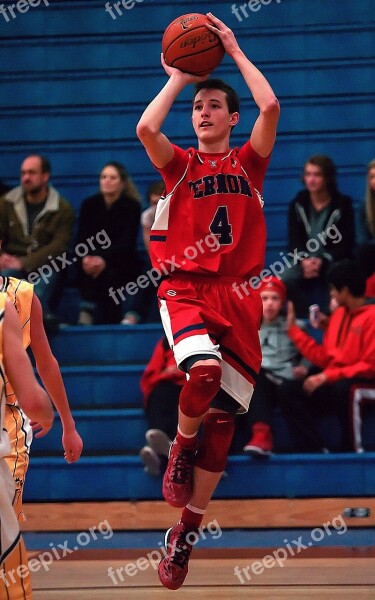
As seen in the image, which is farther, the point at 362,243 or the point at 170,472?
the point at 362,243

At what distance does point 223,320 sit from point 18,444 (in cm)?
109

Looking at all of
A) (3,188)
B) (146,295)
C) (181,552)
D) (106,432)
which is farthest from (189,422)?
(3,188)

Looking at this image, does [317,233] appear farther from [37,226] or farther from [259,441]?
[37,226]

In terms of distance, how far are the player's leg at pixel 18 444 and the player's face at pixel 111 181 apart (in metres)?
4.26

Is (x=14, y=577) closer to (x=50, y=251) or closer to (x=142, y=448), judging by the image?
(x=142, y=448)

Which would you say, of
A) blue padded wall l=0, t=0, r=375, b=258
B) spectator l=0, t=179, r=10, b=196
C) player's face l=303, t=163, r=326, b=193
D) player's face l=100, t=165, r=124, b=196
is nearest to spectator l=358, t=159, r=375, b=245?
player's face l=303, t=163, r=326, b=193

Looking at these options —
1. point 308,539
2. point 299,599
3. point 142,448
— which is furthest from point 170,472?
point 142,448

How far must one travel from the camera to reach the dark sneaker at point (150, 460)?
261 inches

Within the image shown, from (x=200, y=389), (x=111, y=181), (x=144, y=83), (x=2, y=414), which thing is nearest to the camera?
(x=2, y=414)

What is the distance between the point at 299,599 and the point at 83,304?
3.80 meters

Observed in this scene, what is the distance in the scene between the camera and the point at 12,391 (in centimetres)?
364

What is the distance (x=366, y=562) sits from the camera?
5.42 metres

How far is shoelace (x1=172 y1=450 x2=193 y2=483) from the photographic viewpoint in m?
4.43

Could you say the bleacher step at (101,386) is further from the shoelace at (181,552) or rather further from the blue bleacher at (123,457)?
the shoelace at (181,552)
